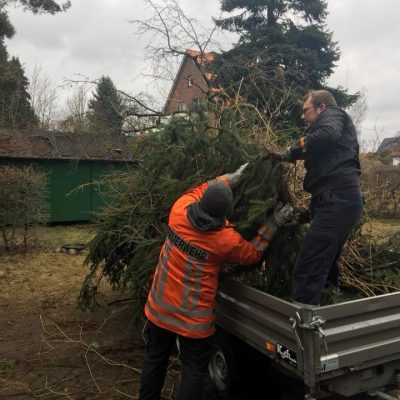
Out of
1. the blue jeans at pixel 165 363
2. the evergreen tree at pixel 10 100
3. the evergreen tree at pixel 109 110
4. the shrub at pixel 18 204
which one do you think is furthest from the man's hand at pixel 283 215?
the evergreen tree at pixel 10 100

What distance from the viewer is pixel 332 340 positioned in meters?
2.37

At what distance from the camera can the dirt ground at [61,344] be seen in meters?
3.74

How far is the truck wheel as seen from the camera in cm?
327

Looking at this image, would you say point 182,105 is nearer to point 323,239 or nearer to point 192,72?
point 323,239

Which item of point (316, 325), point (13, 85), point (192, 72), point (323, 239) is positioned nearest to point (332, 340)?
point (316, 325)

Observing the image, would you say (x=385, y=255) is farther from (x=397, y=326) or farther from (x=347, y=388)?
(x=347, y=388)

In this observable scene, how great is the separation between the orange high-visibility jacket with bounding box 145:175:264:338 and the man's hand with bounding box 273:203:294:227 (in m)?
0.28

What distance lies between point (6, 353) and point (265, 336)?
300 cm

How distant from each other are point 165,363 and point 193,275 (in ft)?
2.30

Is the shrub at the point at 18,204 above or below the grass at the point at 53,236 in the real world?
above

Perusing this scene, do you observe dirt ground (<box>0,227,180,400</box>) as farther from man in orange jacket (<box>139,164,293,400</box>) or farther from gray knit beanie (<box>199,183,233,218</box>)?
gray knit beanie (<box>199,183,233,218</box>)

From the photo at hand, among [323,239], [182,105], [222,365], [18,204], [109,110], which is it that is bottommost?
[222,365]

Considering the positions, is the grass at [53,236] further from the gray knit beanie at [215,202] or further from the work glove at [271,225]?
the gray knit beanie at [215,202]

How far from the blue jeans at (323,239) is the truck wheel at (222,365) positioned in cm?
70
